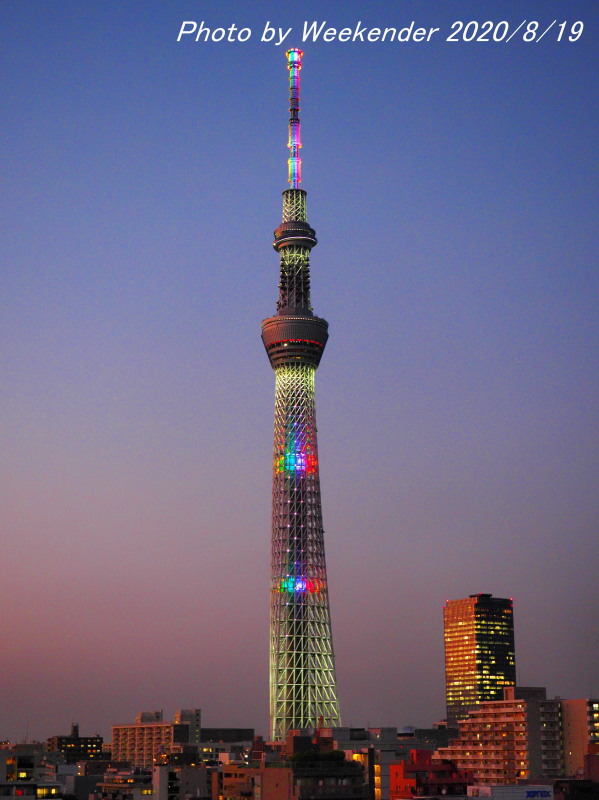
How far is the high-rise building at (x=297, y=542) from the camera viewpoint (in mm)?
182875

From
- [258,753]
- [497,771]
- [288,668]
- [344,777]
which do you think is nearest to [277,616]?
[288,668]

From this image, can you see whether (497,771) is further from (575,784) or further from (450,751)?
(575,784)

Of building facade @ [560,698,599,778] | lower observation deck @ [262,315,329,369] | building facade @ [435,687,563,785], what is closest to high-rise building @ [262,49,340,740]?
lower observation deck @ [262,315,329,369]

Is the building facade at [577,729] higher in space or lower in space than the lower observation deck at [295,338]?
lower

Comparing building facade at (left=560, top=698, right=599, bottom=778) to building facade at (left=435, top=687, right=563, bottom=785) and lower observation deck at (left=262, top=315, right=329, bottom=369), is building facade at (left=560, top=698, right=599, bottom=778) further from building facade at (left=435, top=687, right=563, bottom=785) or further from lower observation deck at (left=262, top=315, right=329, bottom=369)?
lower observation deck at (left=262, top=315, right=329, bottom=369)

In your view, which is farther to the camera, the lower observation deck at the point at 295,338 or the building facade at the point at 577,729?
the lower observation deck at the point at 295,338

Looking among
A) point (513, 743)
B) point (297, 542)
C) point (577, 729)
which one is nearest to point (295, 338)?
point (297, 542)

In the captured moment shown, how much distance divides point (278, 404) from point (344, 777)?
84590mm

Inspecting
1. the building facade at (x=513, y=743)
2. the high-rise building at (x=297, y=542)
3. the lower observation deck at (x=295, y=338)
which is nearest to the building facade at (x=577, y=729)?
the building facade at (x=513, y=743)

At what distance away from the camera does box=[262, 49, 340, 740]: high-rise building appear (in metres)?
183

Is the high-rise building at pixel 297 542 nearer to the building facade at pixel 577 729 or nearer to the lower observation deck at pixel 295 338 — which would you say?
the lower observation deck at pixel 295 338

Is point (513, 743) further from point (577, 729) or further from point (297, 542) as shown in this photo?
point (297, 542)

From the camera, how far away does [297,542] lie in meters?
186

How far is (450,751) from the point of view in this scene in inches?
6201
